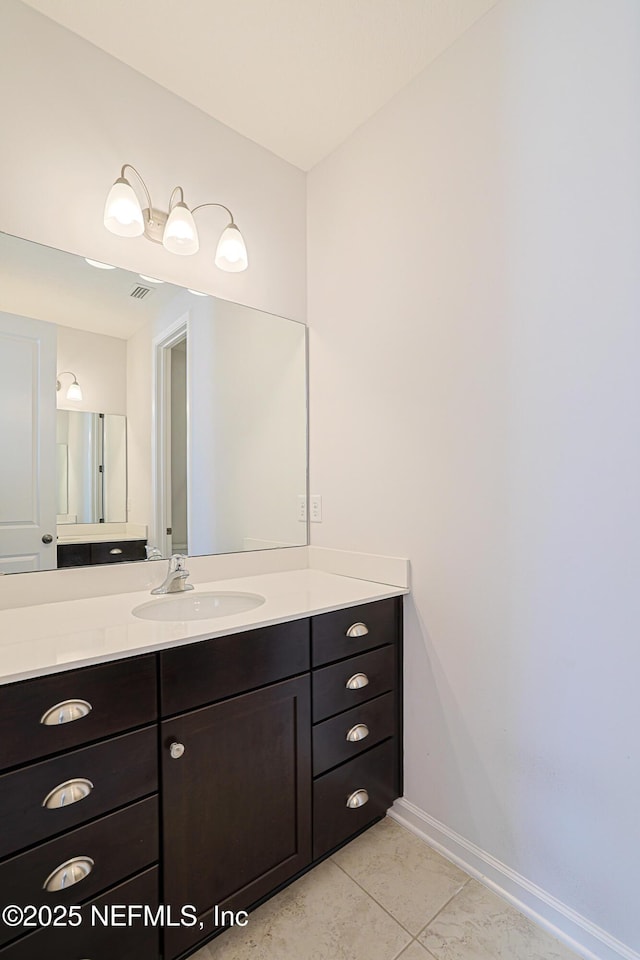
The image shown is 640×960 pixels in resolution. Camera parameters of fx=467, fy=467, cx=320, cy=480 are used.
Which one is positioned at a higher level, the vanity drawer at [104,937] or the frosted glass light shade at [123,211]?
the frosted glass light shade at [123,211]

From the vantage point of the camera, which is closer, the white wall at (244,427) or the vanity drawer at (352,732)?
the vanity drawer at (352,732)

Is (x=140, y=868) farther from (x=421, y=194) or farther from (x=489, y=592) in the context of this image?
(x=421, y=194)

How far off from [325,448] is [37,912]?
1.59 meters

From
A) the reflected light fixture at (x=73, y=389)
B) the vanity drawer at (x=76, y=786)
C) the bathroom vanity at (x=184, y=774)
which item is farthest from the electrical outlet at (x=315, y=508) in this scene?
the vanity drawer at (x=76, y=786)

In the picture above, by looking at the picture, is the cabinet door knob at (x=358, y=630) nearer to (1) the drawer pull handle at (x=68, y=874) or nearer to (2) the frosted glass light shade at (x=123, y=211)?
(1) the drawer pull handle at (x=68, y=874)

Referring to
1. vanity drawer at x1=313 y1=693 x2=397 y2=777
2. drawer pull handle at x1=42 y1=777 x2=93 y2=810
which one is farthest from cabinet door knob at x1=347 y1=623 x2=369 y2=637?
drawer pull handle at x1=42 y1=777 x2=93 y2=810

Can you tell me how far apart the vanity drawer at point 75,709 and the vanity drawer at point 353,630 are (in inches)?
19.8

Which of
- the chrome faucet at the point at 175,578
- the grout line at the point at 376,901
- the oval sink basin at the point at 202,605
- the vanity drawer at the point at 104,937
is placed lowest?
the grout line at the point at 376,901

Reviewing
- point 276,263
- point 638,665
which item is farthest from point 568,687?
point 276,263

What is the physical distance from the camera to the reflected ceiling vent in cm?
161

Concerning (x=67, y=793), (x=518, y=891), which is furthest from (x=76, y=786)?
(x=518, y=891)

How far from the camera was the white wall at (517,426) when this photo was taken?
116 centimetres

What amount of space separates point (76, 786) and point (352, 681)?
2.65 ft

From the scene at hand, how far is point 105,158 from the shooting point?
5.01 feet
